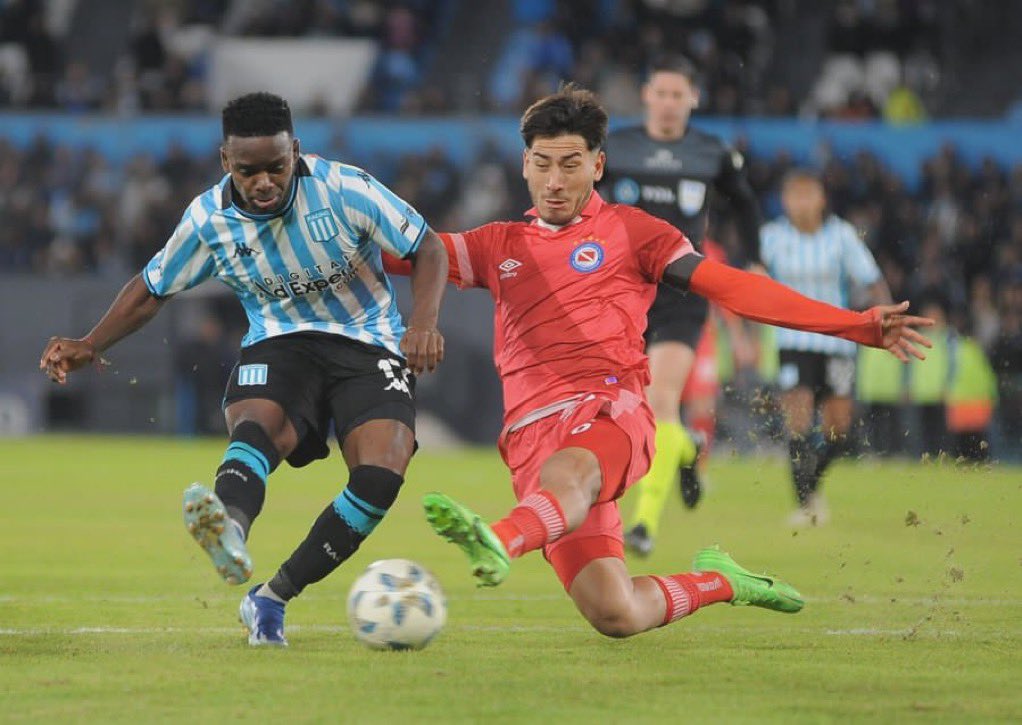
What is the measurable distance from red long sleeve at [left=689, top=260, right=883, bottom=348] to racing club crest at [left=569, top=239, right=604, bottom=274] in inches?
13.0

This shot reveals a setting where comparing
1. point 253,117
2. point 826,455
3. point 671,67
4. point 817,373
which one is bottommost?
point 826,455

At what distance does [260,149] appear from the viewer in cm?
582

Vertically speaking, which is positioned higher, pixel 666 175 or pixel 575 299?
pixel 666 175

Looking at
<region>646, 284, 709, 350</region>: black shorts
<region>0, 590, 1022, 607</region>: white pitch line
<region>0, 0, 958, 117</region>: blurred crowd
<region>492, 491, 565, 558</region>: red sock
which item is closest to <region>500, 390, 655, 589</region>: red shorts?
<region>492, 491, 565, 558</region>: red sock

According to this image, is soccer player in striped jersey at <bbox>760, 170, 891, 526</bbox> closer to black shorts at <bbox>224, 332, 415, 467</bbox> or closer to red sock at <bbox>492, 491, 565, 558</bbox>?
black shorts at <bbox>224, 332, 415, 467</bbox>

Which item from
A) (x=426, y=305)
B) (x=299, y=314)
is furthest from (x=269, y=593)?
(x=426, y=305)

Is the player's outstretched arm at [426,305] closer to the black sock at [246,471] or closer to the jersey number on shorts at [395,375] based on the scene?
the jersey number on shorts at [395,375]

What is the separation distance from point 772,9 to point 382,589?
736 inches

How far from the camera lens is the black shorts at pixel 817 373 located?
11875 mm

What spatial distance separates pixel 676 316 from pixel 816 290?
276 centimetres

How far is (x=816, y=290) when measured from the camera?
1197 cm

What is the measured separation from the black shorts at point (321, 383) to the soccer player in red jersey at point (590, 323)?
351 mm

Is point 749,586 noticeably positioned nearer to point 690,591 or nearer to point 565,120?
point 690,591

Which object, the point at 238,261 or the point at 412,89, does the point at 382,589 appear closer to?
the point at 238,261
